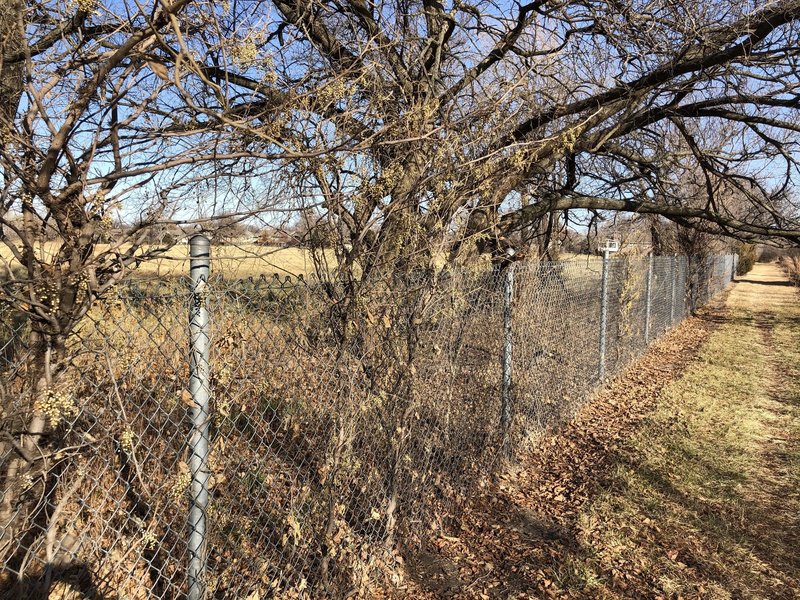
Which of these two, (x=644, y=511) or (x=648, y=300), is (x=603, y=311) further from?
(x=644, y=511)

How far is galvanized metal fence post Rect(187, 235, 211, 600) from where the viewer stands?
1.95 metres

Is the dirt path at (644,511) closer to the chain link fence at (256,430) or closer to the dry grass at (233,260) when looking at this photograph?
the chain link fence at (256,430)

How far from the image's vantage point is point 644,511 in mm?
3973

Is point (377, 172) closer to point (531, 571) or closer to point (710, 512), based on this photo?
point (531, 571)

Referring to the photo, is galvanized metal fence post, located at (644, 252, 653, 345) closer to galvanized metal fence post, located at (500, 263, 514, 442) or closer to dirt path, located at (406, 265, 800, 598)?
dirt path, located at (406, 265, 800, 598)

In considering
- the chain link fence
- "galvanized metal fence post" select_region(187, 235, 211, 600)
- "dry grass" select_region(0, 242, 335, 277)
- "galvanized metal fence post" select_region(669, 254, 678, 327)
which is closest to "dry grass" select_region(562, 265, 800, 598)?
the chain link fence

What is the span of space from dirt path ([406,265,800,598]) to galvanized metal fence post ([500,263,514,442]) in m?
0.52

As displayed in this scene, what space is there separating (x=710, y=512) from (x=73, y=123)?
473 centimetres

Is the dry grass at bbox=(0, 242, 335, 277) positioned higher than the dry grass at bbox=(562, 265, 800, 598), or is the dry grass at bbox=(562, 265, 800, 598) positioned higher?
the dry grass at bbox=(0, 242, 335, 277)

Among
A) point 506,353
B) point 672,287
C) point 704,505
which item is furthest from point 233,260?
point 672,287

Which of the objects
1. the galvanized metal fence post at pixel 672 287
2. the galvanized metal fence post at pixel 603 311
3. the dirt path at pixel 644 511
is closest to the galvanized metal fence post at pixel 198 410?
the dirt path at pixel 644 511

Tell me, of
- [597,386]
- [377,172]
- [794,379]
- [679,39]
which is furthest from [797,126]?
[377,172]

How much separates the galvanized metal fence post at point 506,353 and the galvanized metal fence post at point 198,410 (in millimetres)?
2918

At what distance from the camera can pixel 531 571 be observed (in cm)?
330
